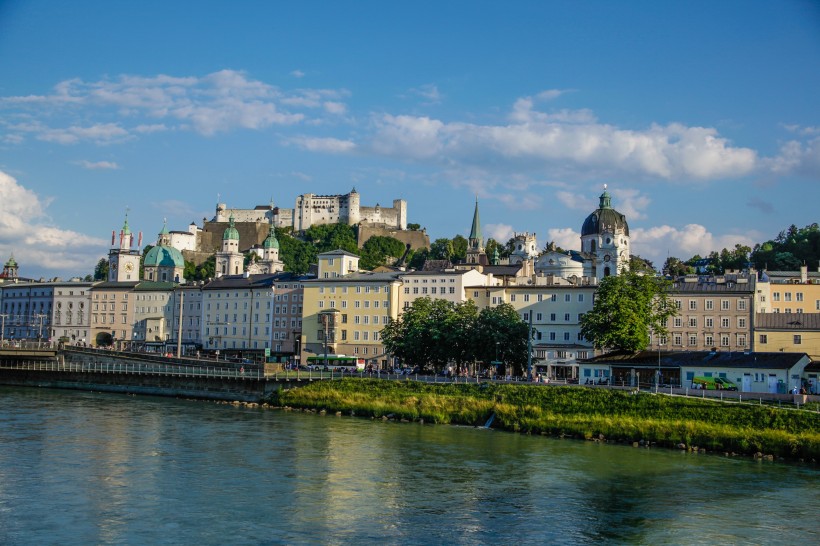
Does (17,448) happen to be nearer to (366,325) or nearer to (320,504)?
(320,504)

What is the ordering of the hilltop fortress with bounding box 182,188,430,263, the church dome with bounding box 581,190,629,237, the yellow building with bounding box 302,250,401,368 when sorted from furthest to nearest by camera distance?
1. the hilltop fortress with bounding box 182,188,430,263
2. the church dome with bounding box 581,190,629,237
3. the yellow building with bounding box 302,250,401,368

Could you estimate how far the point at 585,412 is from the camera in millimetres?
48531

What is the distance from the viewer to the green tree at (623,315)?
64.2 metres

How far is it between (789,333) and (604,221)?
49.1 meters

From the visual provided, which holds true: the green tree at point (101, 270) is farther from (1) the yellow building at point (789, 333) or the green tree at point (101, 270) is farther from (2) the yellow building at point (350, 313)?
(1) the yellow building at point (789, 333)

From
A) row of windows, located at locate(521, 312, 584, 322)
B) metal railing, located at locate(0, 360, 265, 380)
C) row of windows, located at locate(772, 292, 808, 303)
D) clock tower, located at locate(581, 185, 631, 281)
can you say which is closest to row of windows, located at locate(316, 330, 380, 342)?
row of windows, located at locate(521, 312, 584, 322)

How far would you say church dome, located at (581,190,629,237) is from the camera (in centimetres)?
11575

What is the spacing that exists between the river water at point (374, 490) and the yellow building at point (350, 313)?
43.8 meters

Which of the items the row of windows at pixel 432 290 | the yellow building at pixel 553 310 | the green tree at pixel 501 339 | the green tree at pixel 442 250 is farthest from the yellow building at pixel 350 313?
the green tree at pixel 442 250

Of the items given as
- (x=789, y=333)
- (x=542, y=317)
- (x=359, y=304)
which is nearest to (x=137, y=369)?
(x=359, y=304)

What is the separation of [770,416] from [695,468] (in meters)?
8.20

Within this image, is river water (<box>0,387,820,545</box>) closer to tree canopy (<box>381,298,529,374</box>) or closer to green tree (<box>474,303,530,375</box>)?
green tree (<box>474,303,530,375</box>)

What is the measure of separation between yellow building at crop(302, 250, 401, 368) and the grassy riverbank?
29.7 m

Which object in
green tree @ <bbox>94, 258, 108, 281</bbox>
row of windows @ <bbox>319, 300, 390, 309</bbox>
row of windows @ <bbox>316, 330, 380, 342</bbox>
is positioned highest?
green tree @ <bbox>94, 258, 108, 281</bbox>
